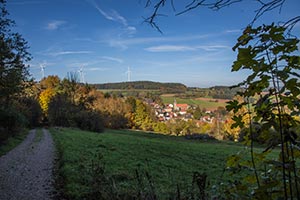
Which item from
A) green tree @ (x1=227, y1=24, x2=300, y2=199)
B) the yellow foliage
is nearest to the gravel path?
green tree @ (x1=227, y1=24, x2=300, y2=199)

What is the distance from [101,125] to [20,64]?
29.0 m

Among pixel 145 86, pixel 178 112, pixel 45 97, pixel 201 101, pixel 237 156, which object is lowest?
pixel 178 112

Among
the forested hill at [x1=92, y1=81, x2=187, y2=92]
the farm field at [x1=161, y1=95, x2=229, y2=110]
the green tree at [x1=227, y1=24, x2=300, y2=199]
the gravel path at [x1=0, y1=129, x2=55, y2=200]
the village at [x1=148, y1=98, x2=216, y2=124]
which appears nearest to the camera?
the green tree at [x1=227, y1=24, x2=300, y2=199]

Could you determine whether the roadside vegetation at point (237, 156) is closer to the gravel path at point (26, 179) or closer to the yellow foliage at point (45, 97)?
the gravel path at point (26, 179)

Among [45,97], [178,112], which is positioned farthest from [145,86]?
[45,97]

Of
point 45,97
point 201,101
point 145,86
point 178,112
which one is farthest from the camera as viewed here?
point 145,86

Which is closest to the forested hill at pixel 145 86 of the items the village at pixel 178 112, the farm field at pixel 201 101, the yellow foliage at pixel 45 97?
the farm field at pixel 201 101

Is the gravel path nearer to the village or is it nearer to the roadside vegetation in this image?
the roadside vegetation

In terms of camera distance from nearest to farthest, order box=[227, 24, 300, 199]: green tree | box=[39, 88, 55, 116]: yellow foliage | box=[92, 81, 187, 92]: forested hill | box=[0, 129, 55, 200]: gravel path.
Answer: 1. box=[227, 24, 300, 199]: green tree
2. box=[0, 129, 55, 200]: gravel path
3. box=[39, 88, 55, 116]: yellow foliage
4. box=[92, 81, 187, 92]: forested hill

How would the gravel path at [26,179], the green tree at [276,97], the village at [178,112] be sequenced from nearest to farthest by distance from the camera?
the green tree at [276,97], the gravel path at [26,179], the village at [178,112]

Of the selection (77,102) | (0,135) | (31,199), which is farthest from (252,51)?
(77,102)

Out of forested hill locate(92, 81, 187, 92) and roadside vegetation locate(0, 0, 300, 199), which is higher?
forested hill locate(92, 81, 187, 92)

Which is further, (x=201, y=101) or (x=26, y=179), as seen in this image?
(x=201, y=101)

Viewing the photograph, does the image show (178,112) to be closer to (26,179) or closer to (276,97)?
(26,179)
